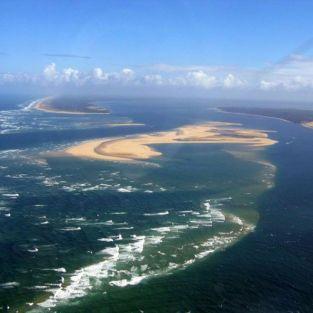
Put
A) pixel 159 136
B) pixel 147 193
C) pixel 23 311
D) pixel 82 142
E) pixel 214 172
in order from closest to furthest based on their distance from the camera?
1. pixel 23 311
2. pixel 147 193
3. pixel 214 172
4. pixel 82 142
5. pixel 159 136

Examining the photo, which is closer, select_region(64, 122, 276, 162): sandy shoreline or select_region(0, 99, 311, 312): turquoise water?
select_region(0, 99, 311, 312): turquoise water

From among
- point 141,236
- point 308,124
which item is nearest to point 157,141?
point 141,236

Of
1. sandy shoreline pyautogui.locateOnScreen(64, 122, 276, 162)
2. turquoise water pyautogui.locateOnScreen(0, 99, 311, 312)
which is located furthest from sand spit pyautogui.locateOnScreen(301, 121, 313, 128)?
turquoise water pyautogui.locateOnScreen(0, 99, 311, 312)

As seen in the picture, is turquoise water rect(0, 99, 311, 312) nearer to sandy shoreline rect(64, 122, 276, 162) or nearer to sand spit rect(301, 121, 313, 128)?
sandy shoreline rect(64, 122, 276, 162)

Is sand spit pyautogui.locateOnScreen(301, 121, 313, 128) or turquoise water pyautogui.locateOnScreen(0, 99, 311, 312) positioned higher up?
sand spit pyautogui.locateOnScreen(301, 121, 313, 128)

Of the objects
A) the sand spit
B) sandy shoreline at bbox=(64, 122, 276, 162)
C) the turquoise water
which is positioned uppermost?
the sand spit

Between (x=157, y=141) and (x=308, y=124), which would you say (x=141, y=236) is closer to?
(x=157, y=141)

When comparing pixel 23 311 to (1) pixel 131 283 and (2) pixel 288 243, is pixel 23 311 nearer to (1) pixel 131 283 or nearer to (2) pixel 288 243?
(1) pixel 131 283

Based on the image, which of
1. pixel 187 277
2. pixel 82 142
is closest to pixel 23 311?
pixel 187 277
